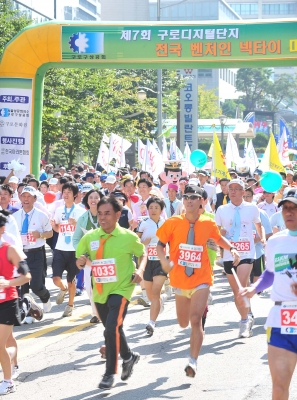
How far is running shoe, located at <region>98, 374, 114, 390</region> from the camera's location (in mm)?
7664

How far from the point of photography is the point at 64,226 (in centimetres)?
1245

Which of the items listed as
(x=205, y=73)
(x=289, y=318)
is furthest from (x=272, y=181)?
Result: (x=205, y=73)

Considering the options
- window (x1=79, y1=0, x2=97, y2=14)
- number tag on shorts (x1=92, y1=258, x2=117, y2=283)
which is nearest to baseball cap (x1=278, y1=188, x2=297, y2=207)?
number tag on shorts (x1=92, y1=258, x2=117, y2=283)

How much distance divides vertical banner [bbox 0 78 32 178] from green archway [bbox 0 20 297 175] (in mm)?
23

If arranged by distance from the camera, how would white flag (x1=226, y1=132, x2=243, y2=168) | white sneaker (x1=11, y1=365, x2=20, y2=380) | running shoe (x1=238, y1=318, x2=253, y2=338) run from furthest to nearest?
white flag (x1=226, y1=132, x2=243, y2=168)
running shoe (x1=238, y1=318, x2=253, y2=338)
white sneaker (x1=11, y1=365, x2=20, y2=380)

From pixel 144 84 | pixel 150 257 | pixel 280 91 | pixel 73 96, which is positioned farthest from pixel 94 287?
pixel 280 91

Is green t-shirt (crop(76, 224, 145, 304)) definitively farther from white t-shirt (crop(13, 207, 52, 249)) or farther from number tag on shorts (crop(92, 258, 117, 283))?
white t-shirt (crop(13, 207, 52, 249))

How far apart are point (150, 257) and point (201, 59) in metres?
10.1

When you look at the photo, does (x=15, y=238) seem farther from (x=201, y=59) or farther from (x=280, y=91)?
(x=280, y=91)

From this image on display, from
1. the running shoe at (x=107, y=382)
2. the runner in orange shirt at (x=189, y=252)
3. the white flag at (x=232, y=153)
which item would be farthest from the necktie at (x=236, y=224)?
the white flag at (x=232, y=153)

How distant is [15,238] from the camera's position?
26.1 feet

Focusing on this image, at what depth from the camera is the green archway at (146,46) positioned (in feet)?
66.2

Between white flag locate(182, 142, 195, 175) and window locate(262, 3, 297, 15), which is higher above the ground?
window locate(262, 3, 297, 15)

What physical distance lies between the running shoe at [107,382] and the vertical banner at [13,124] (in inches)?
526
